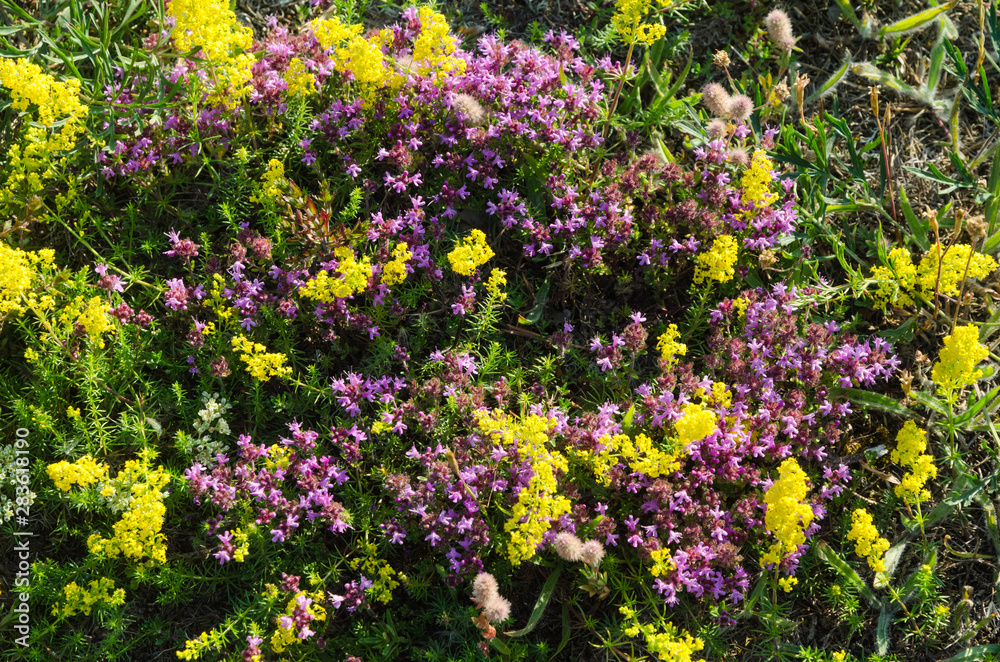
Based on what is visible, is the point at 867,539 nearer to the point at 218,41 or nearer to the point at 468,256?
the point at 468,256

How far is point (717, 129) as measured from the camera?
15.7 feet

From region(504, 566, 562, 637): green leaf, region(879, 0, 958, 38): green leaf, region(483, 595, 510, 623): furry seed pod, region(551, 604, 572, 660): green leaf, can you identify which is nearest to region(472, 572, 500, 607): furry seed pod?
region(483, 595, 510, 623): furry seed pod

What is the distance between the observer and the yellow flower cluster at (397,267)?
4.31 m

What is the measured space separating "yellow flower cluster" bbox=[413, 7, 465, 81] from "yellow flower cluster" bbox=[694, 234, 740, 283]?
6.29 feet

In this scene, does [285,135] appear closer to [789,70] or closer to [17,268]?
[17,268]

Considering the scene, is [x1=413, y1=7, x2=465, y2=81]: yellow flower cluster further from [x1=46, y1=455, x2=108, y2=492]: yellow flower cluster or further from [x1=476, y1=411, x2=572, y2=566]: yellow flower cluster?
[x1=46, y1=455, x2=108, y2=492]: yellow flower cluster

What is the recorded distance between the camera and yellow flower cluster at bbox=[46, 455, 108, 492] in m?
3.89

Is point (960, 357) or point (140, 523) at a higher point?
point (960, 357)

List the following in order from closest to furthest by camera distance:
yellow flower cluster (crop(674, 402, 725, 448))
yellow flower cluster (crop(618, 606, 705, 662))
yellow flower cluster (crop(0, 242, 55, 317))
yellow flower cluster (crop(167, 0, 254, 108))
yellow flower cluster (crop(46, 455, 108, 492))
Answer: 1. yellow flower cluster (crop(618, 606, 705, 662))
2. yellow flower cluster (crop(674, 402, 725, 448))
3. yellow flower cluster (crop(46, 455, 108, 492))
4. yellow flower cluster (crop(0, 242, 55, 317))
5. yellow flower cluster (crop(167, 0, 254, 108))

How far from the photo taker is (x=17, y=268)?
408 centimetres

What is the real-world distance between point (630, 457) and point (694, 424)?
474 mm

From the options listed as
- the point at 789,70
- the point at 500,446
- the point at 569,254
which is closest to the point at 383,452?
the point at 500,446

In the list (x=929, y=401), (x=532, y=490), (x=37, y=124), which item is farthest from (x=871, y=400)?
(x=37, y=124)

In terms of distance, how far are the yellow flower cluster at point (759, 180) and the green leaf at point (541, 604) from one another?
100 inches
